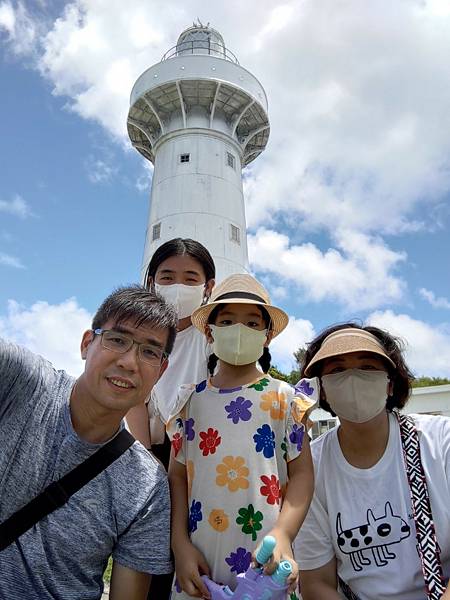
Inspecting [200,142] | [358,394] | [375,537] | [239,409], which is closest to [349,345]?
[358,394]

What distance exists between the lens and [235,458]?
6.79ft

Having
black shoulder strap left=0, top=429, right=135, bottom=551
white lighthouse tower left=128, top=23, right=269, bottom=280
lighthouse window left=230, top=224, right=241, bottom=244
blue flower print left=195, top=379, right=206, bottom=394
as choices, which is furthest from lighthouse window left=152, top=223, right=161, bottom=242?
black shoulder strap left=0, top=429, right=135, bottom=551

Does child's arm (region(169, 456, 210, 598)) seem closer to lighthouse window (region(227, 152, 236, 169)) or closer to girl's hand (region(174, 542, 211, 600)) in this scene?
girl's hand (region(174, 542, 211, 600))

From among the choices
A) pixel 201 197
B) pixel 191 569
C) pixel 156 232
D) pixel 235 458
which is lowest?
pixel 191 569

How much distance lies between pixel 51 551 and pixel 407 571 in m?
1.52

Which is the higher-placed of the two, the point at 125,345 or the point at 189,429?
the point at 125,345

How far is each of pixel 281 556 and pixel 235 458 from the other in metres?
0.44

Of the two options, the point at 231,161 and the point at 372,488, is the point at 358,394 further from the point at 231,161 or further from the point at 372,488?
the point at 231,161

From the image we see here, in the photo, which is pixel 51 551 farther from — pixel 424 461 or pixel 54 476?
pixel 424 461

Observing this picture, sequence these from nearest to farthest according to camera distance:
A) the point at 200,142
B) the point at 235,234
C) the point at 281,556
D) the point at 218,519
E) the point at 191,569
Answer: the point at 281,556
the point at 191,569
the point at 218,519
the point at 235,234
the point at 200,142

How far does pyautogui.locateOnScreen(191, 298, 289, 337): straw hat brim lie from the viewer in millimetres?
2385

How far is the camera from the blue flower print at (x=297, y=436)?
212 centimetres

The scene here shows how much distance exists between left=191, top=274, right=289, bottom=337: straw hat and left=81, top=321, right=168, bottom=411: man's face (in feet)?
1.69

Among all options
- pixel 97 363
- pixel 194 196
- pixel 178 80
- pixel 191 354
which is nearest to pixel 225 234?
pixel 194 196
